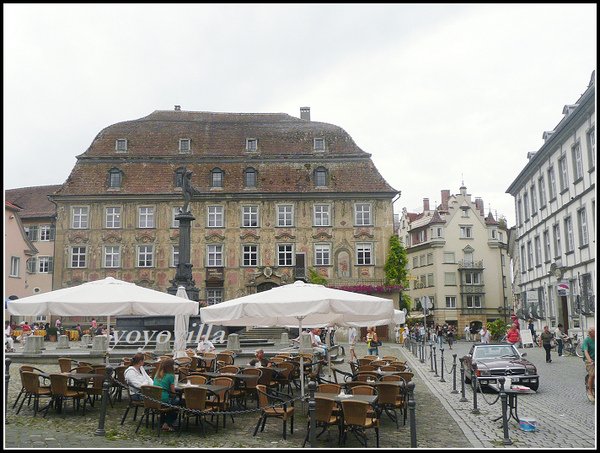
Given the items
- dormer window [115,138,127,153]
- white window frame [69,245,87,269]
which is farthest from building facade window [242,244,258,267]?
dormer window [115,138,127,153]

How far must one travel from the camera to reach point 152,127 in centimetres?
5122

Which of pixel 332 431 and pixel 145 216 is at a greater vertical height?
pixel 145 216

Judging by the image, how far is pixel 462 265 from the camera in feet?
222

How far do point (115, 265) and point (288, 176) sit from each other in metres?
14.2

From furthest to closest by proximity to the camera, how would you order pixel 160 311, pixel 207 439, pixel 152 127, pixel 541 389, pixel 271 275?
pixel 152 127 → pixel 271 275 → pixel 541 389 → pixel 160 311 → pixel 207 439

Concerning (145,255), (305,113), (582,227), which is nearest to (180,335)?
(582,227)

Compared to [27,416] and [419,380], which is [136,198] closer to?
[419,380]

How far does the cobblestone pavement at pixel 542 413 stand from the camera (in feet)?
34.2

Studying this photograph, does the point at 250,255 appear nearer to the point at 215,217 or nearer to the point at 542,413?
the point at 215,217

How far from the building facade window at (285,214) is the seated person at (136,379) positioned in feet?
117

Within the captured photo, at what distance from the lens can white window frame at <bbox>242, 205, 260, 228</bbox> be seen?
155 ft

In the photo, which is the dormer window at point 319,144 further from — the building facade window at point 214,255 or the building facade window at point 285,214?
the building facade window at point 214,255

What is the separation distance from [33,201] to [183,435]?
55.6 m

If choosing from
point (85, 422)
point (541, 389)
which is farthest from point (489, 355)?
point (85, 422)
